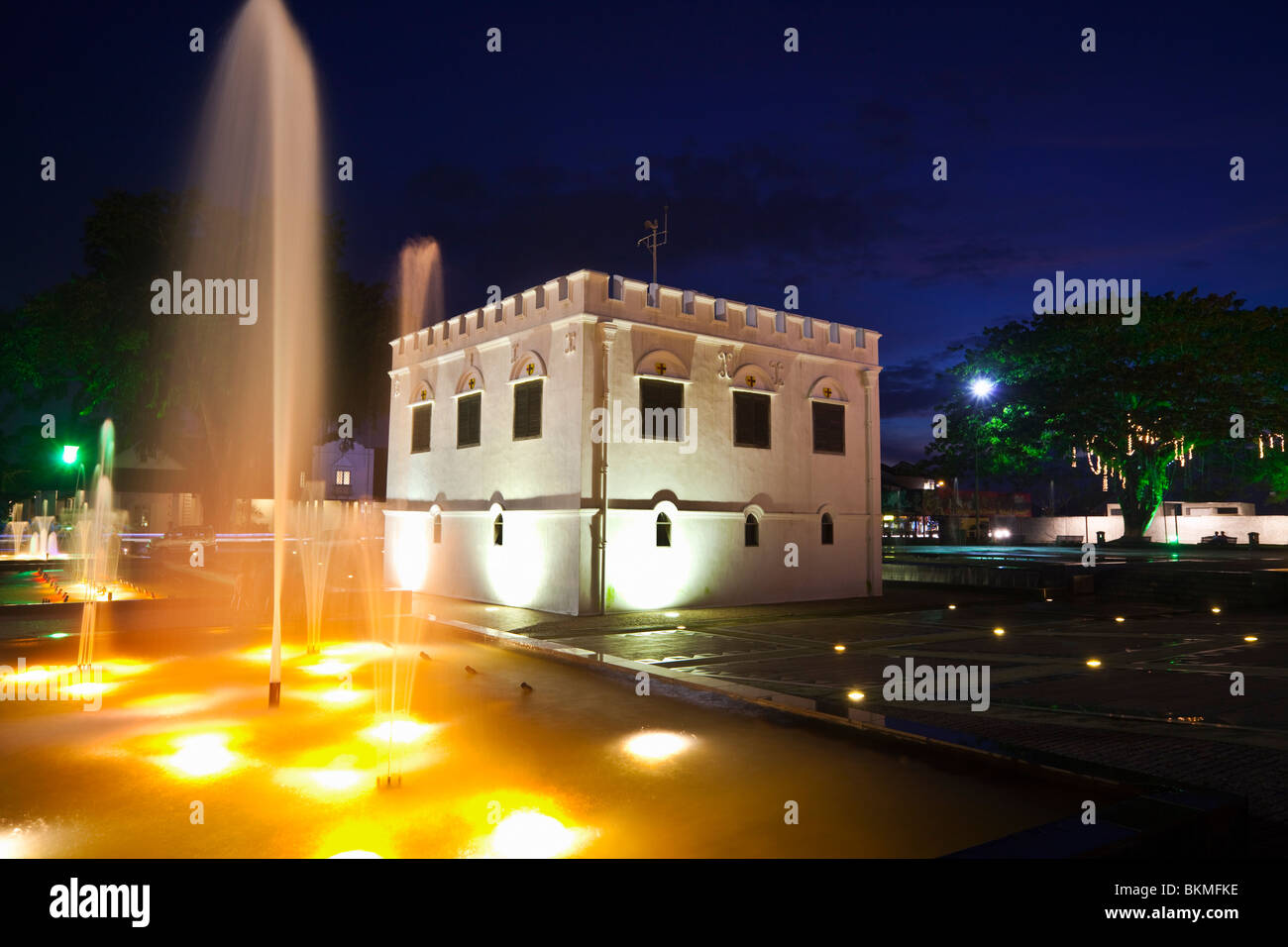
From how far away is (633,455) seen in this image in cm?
1994

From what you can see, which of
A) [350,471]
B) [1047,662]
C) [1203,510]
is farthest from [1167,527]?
[350,471]

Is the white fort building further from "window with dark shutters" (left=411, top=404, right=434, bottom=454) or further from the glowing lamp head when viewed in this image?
the glowing lamp head

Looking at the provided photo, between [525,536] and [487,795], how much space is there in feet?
48.8

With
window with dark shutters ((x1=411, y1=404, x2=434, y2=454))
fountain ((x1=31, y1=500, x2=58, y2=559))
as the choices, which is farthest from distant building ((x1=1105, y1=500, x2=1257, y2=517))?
fountain ((x1=31, y1=500, x2=58, y2=559))

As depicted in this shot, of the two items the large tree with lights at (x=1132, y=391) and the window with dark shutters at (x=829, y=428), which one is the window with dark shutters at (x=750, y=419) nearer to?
the window with dark shutters at (x=829, y=428)

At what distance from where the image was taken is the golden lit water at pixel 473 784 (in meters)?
5.10

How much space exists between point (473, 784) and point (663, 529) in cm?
1442

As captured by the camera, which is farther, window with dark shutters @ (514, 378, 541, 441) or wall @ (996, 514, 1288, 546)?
wall @ (996, 514, 1288, 546)

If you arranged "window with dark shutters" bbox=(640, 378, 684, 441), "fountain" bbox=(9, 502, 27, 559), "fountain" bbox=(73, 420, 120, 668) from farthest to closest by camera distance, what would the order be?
→ "fountain" bbox=(9, 502, 27, 559) < "window with dark shutters" bbox=(640, 378, 684, 441) < "fountain" bbox=(73, 420, 120, 668)

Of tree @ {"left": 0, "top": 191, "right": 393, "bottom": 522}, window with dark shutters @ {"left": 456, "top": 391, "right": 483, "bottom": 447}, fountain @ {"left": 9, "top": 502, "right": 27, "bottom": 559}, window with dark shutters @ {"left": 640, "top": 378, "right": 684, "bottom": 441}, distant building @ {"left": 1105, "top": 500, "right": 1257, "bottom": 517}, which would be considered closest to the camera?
window with dark shutters @ {"left": 640, "top": 378, "right": 684, "bottom": 441}

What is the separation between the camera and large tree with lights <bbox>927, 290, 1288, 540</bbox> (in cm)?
3741

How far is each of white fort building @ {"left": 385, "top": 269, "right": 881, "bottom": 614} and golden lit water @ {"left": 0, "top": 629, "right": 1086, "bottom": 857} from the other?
405 inches
